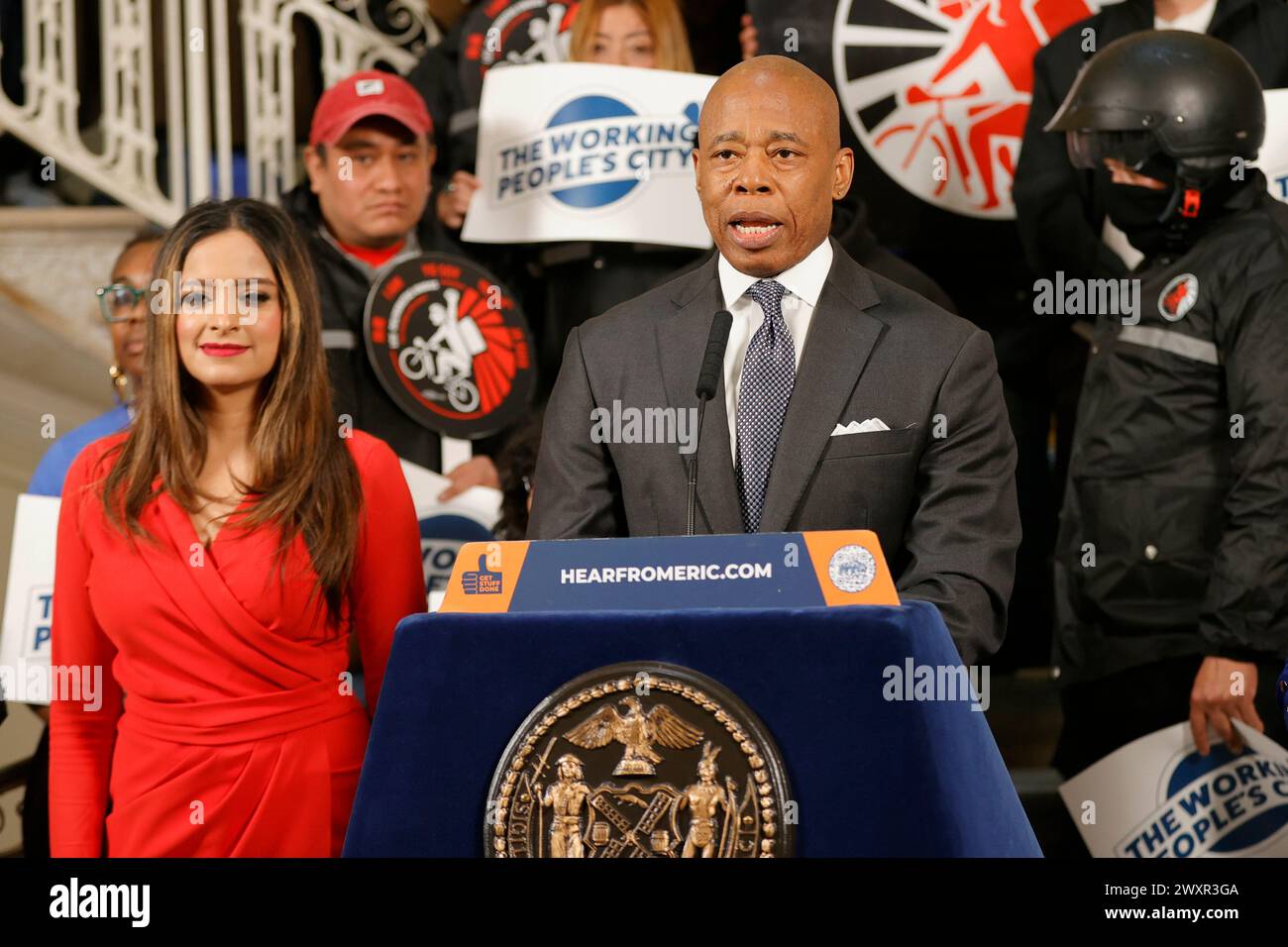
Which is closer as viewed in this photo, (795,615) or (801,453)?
(795,615)

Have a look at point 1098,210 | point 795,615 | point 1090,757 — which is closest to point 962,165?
point 1098,210

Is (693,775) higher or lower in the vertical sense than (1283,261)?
lower

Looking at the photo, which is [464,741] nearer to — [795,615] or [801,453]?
[795,615]

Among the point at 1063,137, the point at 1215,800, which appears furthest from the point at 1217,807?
the point at 1063,137

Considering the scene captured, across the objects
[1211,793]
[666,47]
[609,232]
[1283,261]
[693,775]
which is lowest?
[1211,793]

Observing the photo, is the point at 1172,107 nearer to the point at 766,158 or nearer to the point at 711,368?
the point at 766,158

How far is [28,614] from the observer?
3744mm

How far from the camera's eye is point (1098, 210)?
402 centimetres

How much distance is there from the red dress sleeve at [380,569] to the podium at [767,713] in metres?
0.78

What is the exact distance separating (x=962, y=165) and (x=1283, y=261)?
3.24 ft

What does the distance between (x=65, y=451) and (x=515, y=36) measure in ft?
5.51

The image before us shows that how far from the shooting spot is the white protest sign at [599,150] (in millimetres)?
4238

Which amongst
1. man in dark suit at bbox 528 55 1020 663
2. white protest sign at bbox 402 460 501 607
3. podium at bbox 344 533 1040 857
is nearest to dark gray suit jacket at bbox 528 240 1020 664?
man in dark suit at bbox 528 55 1020 663

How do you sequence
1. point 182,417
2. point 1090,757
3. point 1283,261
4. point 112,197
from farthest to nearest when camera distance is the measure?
point 112,197 → point 1090,757 → point 1283,261 → point 182,417
